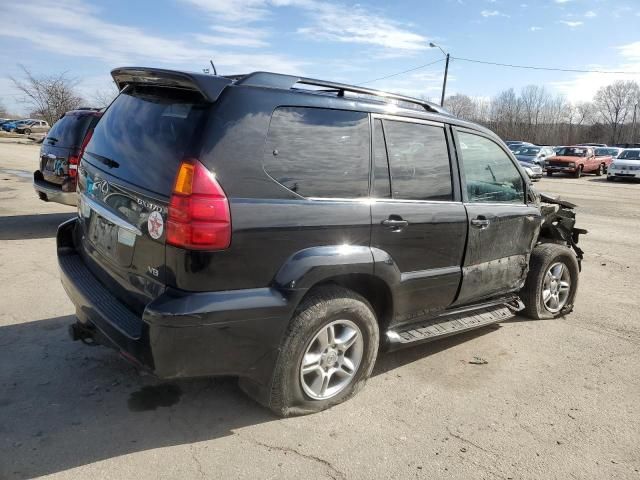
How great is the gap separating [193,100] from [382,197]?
129 cm

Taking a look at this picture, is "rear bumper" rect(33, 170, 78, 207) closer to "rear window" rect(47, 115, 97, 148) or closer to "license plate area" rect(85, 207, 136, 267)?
"rear window" rect(47, 115, 97, 148)

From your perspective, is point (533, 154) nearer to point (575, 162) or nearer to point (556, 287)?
point (575, 162)

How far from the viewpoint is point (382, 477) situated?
261 centimetres

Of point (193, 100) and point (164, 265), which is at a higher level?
point (193, 100)

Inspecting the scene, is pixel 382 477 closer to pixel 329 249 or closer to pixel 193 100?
pixel 329 249

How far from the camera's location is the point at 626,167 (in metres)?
27.1

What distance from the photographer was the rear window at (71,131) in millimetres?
7828

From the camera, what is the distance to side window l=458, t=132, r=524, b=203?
4.04 meters

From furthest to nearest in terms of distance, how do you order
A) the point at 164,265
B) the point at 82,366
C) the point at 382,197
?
the point at 82,366
the point at 382,197
the point at 164,265

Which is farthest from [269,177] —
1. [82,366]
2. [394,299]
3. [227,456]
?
[82,366]

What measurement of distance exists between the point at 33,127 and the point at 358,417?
184ft

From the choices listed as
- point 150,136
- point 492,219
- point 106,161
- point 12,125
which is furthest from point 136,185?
point 12,125

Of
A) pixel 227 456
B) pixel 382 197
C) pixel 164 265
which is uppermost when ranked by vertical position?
pixel 382 197

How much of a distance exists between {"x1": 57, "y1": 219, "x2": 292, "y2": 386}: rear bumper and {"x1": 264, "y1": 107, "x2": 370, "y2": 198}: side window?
0.66m
